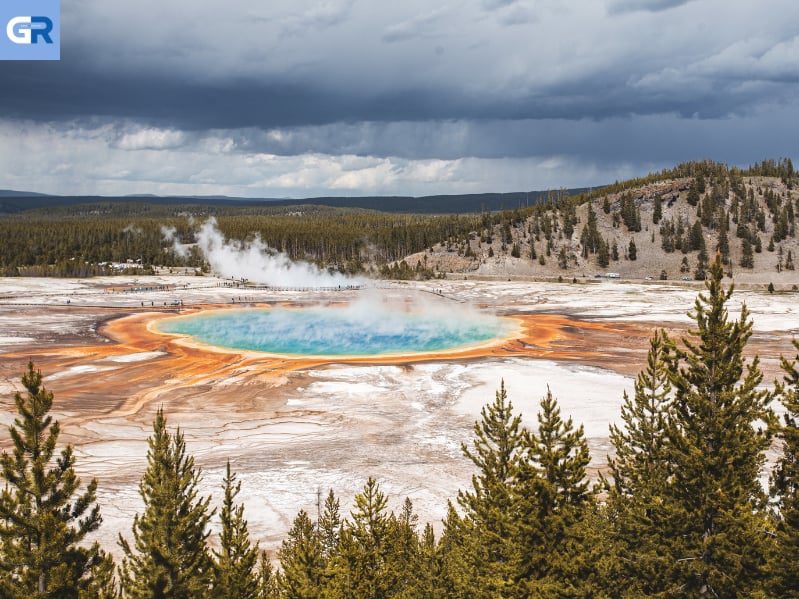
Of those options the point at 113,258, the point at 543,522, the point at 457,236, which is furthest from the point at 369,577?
the point at 113,258

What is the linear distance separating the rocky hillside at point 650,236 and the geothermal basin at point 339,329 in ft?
191

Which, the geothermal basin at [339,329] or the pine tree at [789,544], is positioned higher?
the pine tree at [789,544]

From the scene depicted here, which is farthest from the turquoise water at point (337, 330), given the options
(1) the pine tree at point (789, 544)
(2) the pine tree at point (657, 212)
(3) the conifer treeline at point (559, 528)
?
(2) the pine tree at point (657, 212)

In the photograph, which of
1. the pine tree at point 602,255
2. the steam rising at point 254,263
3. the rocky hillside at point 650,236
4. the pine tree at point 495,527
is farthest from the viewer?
the pine tree at point 602,255

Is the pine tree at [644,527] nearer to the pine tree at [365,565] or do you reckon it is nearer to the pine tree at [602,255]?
the pine tree at [365,565]

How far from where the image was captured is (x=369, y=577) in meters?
12.9

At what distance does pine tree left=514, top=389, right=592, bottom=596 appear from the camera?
36.0 ft

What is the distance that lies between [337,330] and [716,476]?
54858mm

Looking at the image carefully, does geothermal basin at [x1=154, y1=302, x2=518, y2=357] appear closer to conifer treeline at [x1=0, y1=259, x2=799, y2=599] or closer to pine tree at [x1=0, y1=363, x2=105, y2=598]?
conifer treeline at [x1=0, y1=259, x2=799, y2=599]

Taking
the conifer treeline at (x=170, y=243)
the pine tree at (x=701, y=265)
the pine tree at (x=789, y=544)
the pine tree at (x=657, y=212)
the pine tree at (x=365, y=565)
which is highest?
the pine tree at (x=657, y=212)

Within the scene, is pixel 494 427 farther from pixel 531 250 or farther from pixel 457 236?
pixel 457 236

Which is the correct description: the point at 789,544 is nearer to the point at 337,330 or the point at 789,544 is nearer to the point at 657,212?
the point at 337,330

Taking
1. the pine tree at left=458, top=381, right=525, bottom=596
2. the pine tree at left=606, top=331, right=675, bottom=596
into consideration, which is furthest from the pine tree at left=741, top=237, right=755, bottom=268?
the pine tree at left=458, top=381, right=525, bottom=596

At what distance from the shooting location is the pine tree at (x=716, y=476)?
36.4 feet
